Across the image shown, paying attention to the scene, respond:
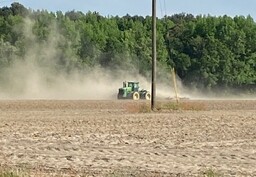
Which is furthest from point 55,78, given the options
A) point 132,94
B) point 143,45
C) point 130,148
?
point 130,148

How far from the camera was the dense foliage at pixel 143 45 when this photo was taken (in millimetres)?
105438

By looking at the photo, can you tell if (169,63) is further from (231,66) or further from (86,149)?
(86,149)

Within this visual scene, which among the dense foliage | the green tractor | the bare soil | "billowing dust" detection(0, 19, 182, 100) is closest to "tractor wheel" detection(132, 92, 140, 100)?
the green tractor

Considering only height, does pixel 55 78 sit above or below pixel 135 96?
above

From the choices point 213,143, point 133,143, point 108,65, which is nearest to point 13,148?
point 133,143

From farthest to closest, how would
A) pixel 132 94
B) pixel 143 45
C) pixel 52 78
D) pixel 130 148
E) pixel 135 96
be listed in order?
pixel 143 45 < pixel 52 78 < pixel 132 94 < pixel 135 96 < pixel 130 148

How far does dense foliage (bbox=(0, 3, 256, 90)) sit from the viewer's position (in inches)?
4151

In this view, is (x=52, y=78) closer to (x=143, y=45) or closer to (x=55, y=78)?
(x=55, y=78)

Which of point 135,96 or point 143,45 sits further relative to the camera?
point 143,45

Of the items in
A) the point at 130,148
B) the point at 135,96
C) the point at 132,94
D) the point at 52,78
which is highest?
the point at 52,78

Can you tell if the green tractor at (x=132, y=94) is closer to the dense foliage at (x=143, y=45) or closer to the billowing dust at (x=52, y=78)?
the billowing dust at (x=52, y=78)

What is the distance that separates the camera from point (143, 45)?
110 m

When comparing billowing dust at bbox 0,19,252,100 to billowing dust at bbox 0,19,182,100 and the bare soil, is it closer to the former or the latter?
billowing dust at bbox 0,19,182,100

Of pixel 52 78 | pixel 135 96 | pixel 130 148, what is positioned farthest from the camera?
pixel 52 78
